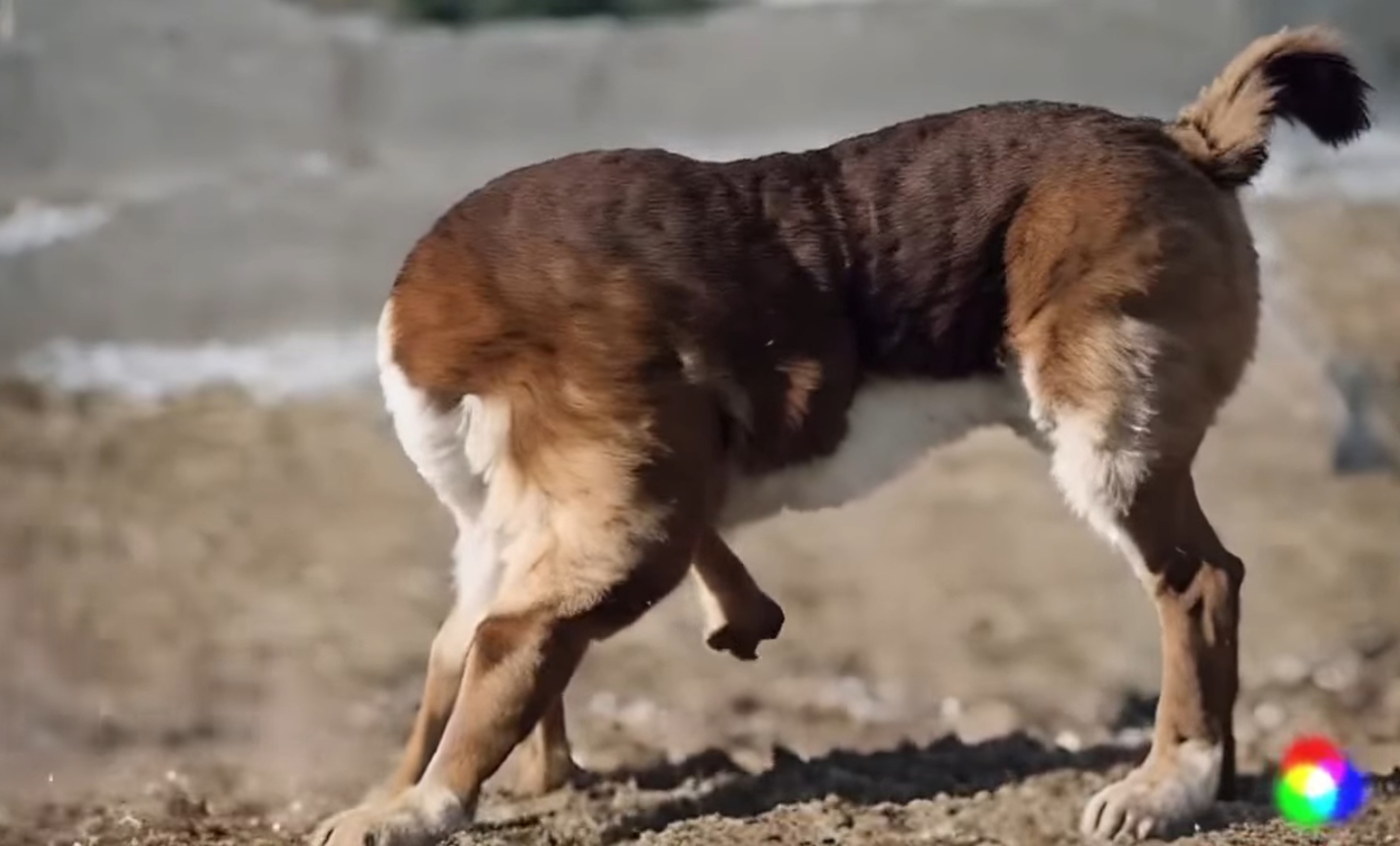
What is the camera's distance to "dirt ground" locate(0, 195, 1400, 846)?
3537mm

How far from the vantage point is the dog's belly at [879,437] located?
10.1ft

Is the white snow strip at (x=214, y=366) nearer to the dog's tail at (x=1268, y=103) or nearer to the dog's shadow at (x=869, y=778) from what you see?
the dog's shadow at (x=869, y=778)

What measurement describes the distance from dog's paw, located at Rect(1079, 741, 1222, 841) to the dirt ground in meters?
0.05

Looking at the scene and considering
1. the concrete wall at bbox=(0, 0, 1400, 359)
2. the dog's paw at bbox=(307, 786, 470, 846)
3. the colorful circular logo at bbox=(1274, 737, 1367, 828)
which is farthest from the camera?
the concrete wall at bbox=(0, 0, 1400, 359)

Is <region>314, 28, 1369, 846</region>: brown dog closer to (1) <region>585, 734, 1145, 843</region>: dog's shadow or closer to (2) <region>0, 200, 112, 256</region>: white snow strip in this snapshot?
(1) <region>585, 734, 1145, 843</region>: dog's shadow

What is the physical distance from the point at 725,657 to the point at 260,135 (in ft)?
7.90

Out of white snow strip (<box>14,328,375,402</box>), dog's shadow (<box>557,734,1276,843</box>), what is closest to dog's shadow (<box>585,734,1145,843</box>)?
dog's shadow (<box>557,734,1276,843</box>)

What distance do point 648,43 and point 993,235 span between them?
3.00m

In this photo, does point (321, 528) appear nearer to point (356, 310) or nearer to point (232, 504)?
point (232, 504)

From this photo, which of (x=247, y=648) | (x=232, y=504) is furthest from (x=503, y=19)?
(x=247, y=648)

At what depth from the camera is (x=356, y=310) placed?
19.3 feet

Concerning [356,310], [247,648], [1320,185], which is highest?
[1320,185]

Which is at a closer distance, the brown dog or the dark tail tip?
the brown dog

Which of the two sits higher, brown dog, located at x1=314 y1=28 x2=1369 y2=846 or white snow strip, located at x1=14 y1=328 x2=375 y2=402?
brown dog, located at x1=314 y1=28 x2=1369 y2=846
